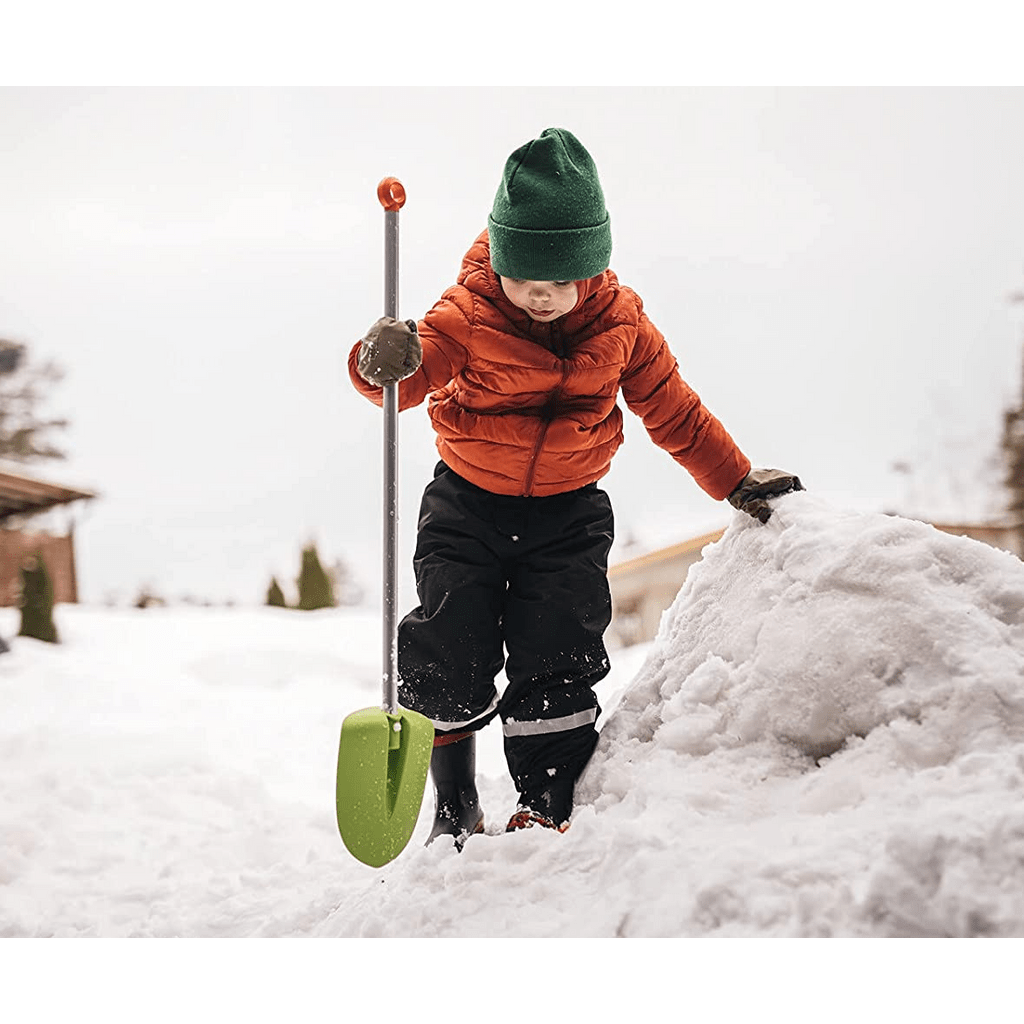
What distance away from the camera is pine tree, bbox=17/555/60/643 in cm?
387

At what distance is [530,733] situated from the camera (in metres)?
1.34

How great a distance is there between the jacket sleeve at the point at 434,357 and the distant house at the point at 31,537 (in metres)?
3.08

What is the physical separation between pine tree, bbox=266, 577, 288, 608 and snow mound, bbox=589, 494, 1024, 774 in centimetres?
326

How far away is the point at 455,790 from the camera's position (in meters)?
1.41

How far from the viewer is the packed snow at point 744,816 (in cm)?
90

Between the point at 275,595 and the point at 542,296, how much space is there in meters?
3.36

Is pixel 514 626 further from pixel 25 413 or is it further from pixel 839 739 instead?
pixel 25 413

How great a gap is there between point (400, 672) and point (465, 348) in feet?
1.41

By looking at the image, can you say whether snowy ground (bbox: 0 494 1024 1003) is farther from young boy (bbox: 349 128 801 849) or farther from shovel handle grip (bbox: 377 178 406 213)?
shovel handle grip (bbox: 377 178 406 213)

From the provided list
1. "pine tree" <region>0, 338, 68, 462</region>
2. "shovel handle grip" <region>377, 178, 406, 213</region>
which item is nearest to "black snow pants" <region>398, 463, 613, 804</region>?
"shovel handle grip" <region>377, 178, 406, 213</region>

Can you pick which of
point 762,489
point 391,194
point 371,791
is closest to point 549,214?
point 391,194

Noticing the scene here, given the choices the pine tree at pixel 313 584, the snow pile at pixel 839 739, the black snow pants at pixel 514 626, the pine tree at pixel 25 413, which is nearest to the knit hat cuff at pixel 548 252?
the black snow pants at pixel 514 626

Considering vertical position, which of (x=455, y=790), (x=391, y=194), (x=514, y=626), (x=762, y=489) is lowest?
(x=455, y=790)

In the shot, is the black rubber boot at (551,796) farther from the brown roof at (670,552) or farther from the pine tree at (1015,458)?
the pine tree at (1015,458)
